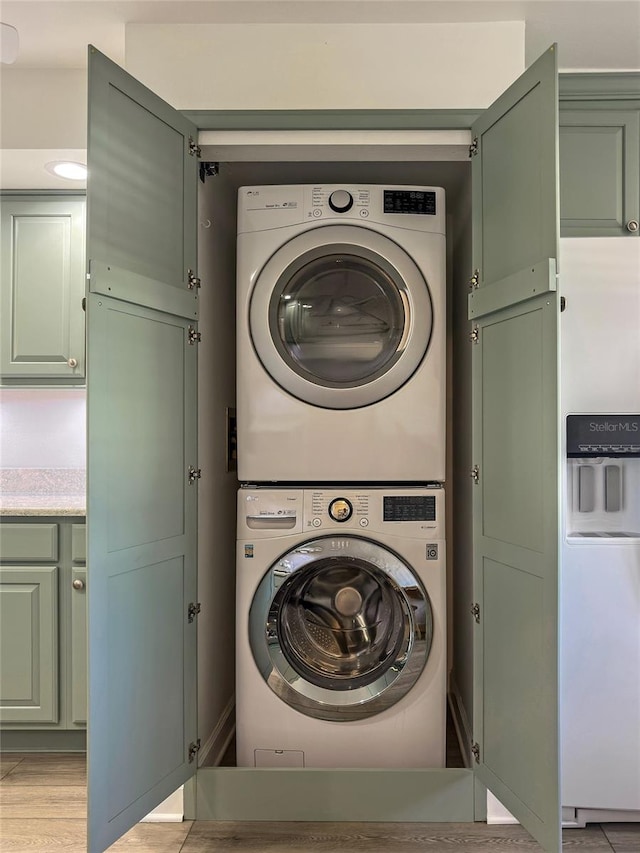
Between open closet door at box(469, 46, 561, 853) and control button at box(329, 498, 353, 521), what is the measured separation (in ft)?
1.33

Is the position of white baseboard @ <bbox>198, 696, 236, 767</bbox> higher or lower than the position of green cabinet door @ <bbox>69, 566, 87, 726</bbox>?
lower

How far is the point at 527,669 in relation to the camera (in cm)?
155

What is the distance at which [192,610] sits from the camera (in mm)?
1838

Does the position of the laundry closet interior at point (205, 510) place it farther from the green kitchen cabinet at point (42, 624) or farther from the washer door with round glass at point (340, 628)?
the green kitchen cabinet at point (42, 624)

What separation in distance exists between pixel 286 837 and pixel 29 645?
47.2 inches

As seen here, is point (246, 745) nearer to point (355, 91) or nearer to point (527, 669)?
point (527, 669)

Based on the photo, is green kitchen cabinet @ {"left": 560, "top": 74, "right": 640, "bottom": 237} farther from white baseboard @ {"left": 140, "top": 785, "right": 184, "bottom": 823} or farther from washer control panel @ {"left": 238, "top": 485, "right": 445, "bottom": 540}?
white baseboard @ {"left": 140, "top": 785, "right": 184, "bottom": 823}

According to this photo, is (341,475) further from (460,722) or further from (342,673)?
(460,722)

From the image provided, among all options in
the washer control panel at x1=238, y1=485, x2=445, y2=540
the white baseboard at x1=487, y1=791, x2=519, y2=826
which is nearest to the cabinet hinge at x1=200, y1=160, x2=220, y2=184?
the washer control panel at x1=238, y1=485, x2=445, y2=540

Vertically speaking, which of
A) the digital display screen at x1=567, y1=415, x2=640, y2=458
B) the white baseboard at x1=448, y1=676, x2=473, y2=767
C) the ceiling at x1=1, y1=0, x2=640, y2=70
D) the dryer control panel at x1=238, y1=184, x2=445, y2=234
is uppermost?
the ceiling at x1=1, y1=0, x2=640, y2=70

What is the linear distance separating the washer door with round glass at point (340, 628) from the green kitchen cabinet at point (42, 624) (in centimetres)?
83

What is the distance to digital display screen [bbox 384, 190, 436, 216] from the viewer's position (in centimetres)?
190

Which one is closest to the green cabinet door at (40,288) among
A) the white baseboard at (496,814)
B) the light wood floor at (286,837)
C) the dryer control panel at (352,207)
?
the dryer control panel at (352,207)

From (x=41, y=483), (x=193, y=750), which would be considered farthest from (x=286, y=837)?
(x=41, y=483)
